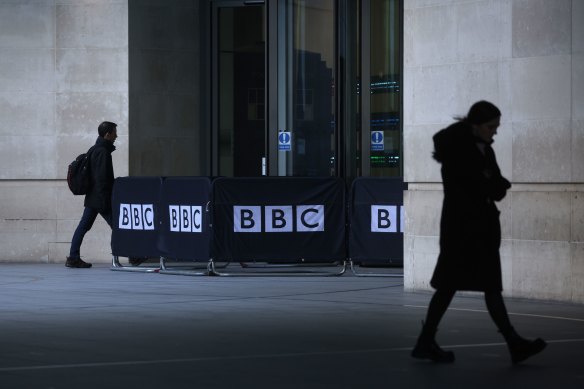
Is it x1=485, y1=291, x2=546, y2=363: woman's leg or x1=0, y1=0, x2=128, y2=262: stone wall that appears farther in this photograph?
x1=0, y1=0, x2=128, y2=262: stone wall

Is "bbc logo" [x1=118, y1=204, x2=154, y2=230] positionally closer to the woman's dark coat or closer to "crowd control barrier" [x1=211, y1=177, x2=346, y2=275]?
"crowd control barrier" [x1=211, y1=177, x2=346, y2=275]

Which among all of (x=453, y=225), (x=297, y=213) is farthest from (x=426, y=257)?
(x=453, y=225)

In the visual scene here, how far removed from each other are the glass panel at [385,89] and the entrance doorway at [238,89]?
6.28 feet

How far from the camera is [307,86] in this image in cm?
2056

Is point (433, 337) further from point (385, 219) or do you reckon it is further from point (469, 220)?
point (385, 219)

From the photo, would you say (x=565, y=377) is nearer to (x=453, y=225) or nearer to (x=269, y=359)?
(x=453, y=225)

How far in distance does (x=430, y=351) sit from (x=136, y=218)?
9.29 meters

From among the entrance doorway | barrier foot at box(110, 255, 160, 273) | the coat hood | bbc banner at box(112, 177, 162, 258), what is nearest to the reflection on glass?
the entrance doorway

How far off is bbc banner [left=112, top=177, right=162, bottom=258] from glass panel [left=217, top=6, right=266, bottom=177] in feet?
→ 12.7

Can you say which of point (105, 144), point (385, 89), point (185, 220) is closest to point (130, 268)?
point (185, 220)

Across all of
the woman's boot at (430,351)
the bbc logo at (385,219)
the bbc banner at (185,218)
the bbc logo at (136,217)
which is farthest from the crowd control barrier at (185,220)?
the woman's boot at (430,351)

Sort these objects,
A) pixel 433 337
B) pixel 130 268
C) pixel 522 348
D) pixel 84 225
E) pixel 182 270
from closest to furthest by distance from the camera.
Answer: pixel 522 348, pixel 433 337, pixel 182 270, pixel 130 268, pixel 84 225

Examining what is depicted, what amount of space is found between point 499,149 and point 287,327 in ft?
12.1

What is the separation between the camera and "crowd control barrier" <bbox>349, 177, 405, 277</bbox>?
16156mm
